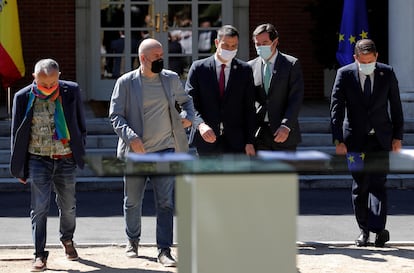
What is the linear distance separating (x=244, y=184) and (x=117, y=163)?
2.37ft

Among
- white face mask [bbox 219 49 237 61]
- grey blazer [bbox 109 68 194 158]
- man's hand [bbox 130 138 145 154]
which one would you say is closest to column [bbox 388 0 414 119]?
white face mask [bbox 219 49 237 61]

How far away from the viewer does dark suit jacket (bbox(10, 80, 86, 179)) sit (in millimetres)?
8148

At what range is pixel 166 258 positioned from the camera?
8.39m

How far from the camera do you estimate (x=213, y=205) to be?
4.78 m

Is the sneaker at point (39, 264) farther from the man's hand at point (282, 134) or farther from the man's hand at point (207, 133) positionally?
the man's hand at point (282, 134)

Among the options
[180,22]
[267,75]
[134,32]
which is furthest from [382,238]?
[134,32]

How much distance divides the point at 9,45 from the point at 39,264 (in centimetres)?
735

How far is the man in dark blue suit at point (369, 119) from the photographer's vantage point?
29.7 feet

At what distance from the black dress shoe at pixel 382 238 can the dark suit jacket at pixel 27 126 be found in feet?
8.60

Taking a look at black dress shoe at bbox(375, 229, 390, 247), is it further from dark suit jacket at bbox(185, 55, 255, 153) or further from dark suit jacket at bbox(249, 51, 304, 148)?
dark suit jacket at bbox(185, 55, 255, 153)

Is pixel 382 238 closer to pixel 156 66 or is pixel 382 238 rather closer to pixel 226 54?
pixel 226 54

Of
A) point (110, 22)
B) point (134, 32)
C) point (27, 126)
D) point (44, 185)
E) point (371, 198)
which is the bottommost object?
point (371, 198)

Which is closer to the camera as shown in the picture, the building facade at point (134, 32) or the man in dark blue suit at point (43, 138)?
the man in dark blue suit at point (43, 138)

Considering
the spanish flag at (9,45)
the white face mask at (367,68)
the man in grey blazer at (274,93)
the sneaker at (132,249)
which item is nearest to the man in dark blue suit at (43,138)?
the sneaker at (132,249)
